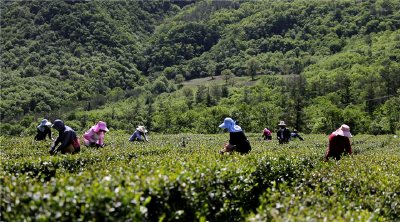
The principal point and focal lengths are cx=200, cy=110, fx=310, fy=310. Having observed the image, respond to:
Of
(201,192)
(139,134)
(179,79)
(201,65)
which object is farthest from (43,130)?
(201,65)

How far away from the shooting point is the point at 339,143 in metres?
9.59

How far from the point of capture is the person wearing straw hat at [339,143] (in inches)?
369

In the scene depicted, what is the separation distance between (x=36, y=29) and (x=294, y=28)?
5234 inches

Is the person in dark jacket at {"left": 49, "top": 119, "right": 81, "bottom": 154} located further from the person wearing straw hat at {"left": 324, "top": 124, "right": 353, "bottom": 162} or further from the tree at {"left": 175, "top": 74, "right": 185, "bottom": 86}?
the tree at {"left": 175, "top": 74, "right": 185, "bottom": 86}

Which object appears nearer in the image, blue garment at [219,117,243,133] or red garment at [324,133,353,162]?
blue garment at [219,117,243,133]

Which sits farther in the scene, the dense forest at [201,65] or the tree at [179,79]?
the tree at [179,79]

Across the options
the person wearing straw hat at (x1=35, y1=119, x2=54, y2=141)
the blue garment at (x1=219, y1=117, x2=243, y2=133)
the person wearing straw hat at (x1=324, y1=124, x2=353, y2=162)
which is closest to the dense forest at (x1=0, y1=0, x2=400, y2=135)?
the person wearing straw hat at (x1=35, y1=119, x2=54, y2=141)

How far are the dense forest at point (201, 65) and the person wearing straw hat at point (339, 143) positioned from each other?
45167 millimetres

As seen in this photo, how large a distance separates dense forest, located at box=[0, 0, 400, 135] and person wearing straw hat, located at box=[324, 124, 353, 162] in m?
45.2

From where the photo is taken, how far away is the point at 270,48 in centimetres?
17125

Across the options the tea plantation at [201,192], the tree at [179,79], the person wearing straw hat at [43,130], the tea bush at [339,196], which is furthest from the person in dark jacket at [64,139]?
the tree at [179,79]

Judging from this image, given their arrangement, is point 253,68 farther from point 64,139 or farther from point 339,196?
point 339,196

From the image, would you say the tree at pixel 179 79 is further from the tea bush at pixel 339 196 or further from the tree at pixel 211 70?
the tea bush at pixel 339 196

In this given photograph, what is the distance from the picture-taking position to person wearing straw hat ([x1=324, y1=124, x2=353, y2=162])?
9367 millimetres
